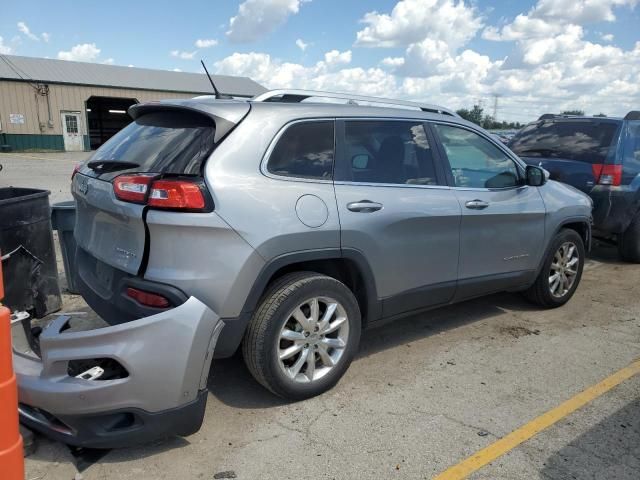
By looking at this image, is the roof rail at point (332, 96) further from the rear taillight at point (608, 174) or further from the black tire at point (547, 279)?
the rear taillight at point (608, 174)

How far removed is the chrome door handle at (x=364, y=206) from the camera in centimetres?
337

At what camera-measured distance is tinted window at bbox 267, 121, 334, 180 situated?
3.16 m

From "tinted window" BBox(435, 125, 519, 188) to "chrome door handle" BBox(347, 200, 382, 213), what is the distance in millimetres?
939

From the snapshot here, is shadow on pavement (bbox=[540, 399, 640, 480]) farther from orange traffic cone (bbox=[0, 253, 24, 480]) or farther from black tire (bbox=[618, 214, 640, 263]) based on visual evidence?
black tire (bbox=[618, 214, 640, 263])

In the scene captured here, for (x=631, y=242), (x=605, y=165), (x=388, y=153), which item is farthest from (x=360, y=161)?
(x=631, y=242)

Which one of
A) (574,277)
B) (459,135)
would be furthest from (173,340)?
(574,277)

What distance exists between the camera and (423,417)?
128 inches

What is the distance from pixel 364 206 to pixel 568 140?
191 inches

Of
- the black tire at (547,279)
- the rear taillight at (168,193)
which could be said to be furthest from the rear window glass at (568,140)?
the rear taillight at (168,193)

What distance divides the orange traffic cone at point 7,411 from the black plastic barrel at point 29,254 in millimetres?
2413

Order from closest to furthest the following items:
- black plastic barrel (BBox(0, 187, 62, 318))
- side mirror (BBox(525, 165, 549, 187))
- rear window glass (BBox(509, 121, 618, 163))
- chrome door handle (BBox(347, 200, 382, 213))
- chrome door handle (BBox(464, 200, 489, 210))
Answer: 1. chrome door handle (BBox(347, 200, 382, 213))
2. chrome door handle (BBox(464, 200, 489, 210))
3. black plastic barrel (BBox(0, 187, 62, 318))
4. side mirror (BBox(525, 165, 549, 187))
5. rear window glass (BBox(509, 121, 618, 163))

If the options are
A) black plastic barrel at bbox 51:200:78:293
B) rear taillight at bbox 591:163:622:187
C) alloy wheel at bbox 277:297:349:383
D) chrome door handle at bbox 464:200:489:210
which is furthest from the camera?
rear taillight at bbox 591:163:622:187

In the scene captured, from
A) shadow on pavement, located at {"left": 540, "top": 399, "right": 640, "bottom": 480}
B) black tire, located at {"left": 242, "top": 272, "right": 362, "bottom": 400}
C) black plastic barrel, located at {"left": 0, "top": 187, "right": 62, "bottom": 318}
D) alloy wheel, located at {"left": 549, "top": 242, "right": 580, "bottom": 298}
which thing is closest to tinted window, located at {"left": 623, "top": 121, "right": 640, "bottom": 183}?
alloy wheel, located at {"left": 549, "top": 242, "right": 580, "bottom": 298}

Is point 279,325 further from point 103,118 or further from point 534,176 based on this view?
point 103,118
